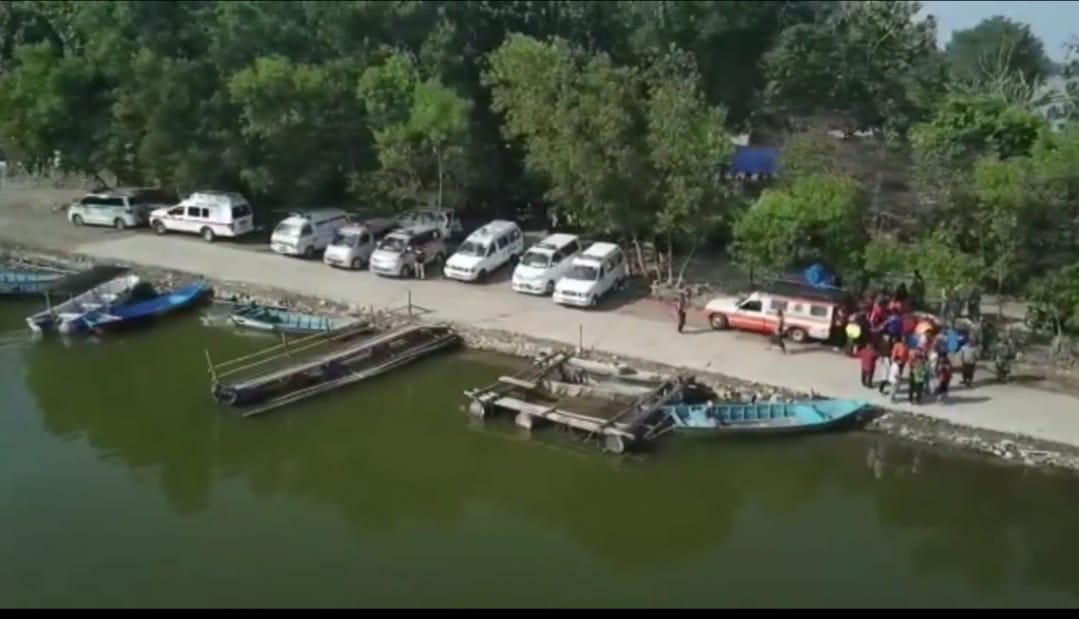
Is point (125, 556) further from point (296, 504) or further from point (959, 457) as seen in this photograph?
point (959, 457)

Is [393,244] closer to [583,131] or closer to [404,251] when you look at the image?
[404,251]

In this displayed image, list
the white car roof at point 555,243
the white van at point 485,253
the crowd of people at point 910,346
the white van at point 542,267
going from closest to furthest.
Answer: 1. the crowd of people at point 910,346
2. the white van at point 542,267
3. the white car roof at point 555,243
4. the white van at point 485,253

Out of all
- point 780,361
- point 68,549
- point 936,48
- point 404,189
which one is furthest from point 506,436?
point 936,48

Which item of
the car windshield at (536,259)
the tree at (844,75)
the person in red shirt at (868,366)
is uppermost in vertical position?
the tree at (844,75)

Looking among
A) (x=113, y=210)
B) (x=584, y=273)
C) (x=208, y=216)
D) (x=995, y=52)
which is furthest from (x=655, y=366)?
(x=995, y=52)

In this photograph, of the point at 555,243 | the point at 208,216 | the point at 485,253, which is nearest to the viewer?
the point at 555,243

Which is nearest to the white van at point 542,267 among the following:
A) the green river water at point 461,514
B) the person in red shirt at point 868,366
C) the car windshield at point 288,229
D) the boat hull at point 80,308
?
the green river water at point 461,514

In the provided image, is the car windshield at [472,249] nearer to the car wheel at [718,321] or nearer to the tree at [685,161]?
the tree at [685,161]
